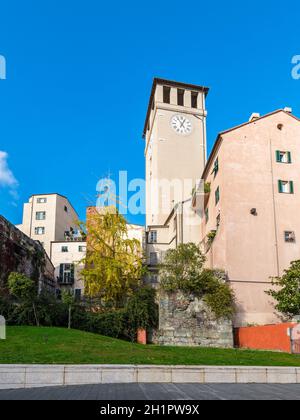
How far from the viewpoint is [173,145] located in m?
52.5

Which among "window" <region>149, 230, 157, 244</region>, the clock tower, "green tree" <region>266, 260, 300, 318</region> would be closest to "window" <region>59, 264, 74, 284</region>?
"window" <region>149, 230, 157, 244</region>

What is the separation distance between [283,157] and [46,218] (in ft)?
111

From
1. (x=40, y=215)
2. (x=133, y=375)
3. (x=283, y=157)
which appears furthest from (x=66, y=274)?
(x=133, y=375)

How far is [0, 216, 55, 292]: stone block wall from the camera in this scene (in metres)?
29.9

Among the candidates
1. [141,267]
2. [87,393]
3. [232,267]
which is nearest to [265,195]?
[232,267]

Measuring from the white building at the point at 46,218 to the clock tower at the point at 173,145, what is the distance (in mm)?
11766

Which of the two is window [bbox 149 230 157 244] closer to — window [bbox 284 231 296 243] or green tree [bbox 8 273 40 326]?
window [bbox 284 231 296 243]

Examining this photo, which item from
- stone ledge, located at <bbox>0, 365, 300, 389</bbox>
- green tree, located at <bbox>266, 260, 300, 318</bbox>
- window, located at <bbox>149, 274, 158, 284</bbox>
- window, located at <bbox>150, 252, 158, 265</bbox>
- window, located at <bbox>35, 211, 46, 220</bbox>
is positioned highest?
window, located at <bbox>35, 211, 46, 220</bbox>

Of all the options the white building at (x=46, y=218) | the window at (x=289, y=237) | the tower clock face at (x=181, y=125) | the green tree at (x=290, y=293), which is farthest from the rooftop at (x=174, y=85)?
the green tree at (x=290, y=293)

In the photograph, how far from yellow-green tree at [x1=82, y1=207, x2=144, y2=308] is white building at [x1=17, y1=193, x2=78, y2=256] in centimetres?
2083

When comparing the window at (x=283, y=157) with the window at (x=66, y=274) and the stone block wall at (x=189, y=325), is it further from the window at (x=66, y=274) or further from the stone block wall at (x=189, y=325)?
the window at (x=66, y=274)

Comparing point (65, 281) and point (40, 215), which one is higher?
point (40, 215)

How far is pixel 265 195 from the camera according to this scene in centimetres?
3167

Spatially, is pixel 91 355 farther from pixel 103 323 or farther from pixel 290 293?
pixel 290 293
